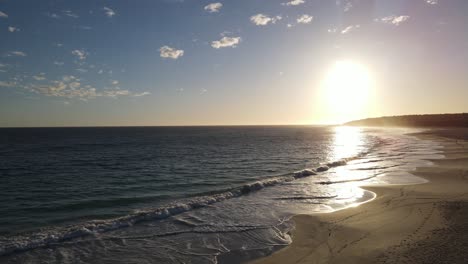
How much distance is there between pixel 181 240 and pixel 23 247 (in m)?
5.49

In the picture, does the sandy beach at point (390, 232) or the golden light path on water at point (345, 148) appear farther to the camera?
the golden light path on water at point (345, 148)

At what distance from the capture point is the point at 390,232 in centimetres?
1130

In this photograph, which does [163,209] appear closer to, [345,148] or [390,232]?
[390,232]

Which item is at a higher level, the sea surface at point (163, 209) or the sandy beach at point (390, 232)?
the sandy beach at point (390, 232)

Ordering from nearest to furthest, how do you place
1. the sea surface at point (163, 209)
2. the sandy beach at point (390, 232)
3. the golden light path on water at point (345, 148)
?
the sandy beach at point (390, 232), the sea surface at point (163, 209), the golden light path on water at point (345, 148)

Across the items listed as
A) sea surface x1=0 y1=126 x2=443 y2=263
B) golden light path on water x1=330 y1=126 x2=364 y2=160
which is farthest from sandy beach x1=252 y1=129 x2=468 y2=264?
golden light path on water x1=330 y1=126 x2=364 y2=160

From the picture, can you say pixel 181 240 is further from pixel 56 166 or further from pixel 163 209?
pixel 56 166

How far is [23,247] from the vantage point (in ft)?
35.4

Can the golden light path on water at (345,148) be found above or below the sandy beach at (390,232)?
below

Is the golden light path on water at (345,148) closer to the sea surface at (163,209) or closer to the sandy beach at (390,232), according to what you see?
the sea surface at (163,209)

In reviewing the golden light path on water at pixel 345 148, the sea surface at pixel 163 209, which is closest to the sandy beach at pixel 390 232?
the sea surface at pixel 163 209

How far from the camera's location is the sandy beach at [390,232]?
9172mm

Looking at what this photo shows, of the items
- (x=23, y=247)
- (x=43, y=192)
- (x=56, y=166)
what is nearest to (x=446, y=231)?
(x=23, y=247)

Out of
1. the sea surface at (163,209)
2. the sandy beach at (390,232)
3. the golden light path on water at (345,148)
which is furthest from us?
the golden light path on water at (345,148)
